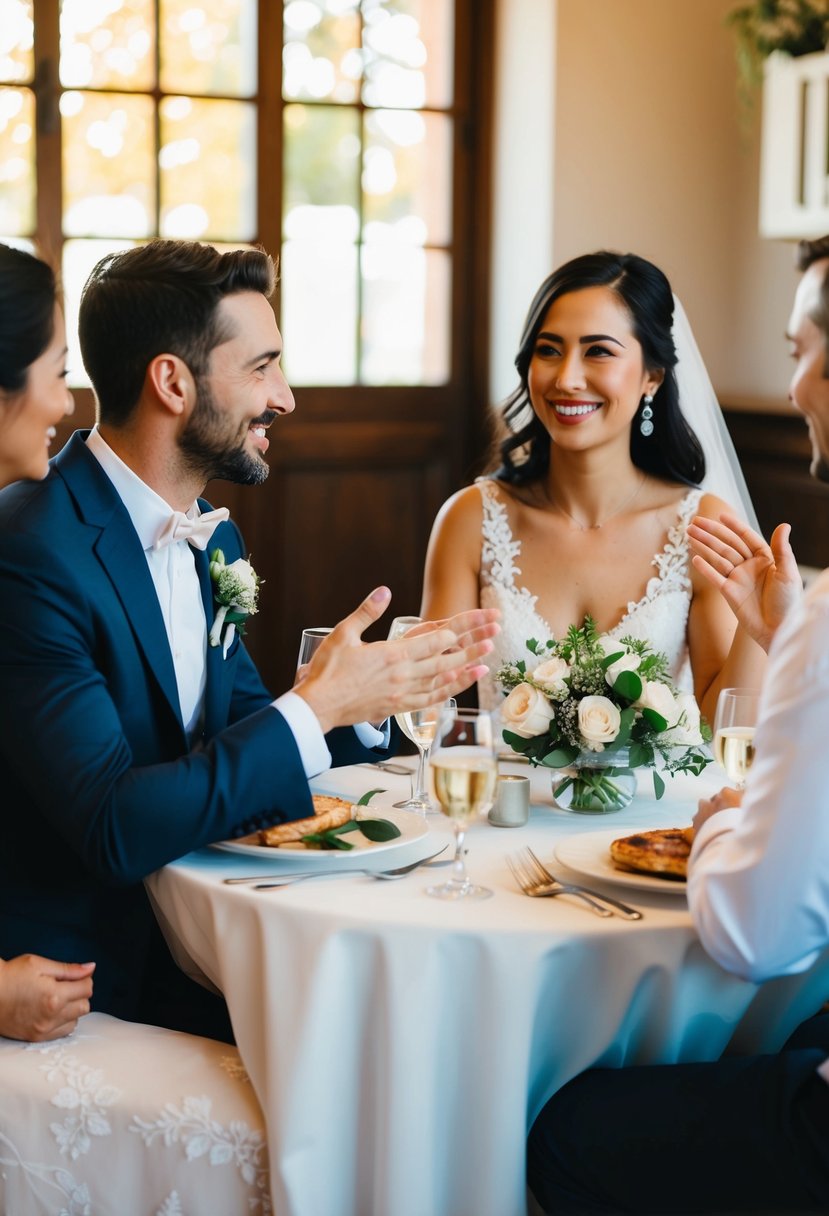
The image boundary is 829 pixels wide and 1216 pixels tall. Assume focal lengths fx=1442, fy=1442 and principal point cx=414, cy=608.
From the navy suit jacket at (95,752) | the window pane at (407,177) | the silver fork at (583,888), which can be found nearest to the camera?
the silver fork at (583,888)

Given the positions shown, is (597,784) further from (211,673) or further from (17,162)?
(17,162)

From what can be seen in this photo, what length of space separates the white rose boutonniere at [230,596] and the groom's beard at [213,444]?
138mm

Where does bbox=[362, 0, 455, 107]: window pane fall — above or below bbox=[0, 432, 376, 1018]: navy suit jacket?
above

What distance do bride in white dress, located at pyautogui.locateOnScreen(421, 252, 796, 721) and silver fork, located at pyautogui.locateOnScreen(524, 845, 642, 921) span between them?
46.1 inches

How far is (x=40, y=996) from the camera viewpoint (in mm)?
1747

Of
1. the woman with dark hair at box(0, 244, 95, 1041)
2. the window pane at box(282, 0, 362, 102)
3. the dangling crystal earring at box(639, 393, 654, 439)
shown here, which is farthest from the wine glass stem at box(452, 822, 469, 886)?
the window pane at box(282, 0, 362, 102)

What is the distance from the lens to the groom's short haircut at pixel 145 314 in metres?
2.03

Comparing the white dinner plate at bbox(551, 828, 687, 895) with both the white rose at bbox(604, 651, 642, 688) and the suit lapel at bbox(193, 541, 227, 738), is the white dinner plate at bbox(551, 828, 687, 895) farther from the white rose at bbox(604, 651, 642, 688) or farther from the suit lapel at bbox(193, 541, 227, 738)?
the suit lapel at bbox(193, 541, 227, 738)

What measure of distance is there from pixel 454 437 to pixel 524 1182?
3.63 m

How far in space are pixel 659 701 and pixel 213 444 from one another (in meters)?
0.74

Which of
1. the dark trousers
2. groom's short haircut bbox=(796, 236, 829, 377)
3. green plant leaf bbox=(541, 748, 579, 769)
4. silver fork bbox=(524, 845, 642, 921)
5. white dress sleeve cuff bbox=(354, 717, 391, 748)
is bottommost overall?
the dark trousers

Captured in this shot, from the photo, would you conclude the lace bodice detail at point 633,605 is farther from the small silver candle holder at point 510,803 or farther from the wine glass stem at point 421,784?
the small silver candle holder at point 510,803

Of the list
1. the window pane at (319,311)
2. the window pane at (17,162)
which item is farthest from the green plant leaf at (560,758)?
the window pane at (17,162)

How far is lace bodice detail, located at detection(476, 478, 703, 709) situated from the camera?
3.03 m
